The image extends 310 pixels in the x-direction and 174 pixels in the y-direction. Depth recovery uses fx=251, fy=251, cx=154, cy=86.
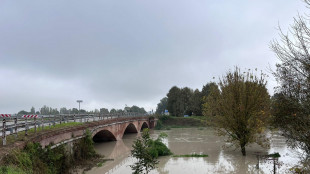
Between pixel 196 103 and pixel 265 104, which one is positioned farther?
pixel 196 103

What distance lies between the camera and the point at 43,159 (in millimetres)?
11812

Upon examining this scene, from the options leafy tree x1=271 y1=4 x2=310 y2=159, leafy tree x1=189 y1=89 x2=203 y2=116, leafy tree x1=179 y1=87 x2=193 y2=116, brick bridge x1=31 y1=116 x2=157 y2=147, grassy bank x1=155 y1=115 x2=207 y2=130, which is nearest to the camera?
leafy tree x1=271 y1=4 x2=310 y2=159

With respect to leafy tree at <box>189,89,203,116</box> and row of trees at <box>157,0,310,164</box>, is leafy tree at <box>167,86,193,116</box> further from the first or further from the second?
row of trees at <box>157,0,310,164</box>

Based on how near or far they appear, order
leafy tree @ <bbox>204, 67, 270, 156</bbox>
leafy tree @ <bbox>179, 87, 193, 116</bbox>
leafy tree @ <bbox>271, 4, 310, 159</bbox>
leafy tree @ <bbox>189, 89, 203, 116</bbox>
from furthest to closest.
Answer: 1. leafy tree @ <bbox>179, 87, 193, 116</bbox>
2. leafy tree @ <bbox>189, 89, 203, 116</bbox>
3. leafy tree @ <bbox>204, 67, 270, 156</bbox>
4. leafy tree @ <bbox>271, 4, 310, 159</bbox>

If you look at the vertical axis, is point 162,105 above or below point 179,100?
below

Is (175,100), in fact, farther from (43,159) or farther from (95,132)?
(43,159)

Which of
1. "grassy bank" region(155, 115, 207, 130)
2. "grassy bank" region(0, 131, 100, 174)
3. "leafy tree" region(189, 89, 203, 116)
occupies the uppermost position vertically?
"leafy tree" region(189, 89, 203, 116)

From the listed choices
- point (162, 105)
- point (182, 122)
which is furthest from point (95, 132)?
point (162, 105)

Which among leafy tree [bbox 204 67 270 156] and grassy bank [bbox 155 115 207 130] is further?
grassy bank [bbox 155 115 207 130]

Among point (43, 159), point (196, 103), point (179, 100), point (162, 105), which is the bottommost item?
point (43, 159)

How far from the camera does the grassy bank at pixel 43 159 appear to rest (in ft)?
29.6

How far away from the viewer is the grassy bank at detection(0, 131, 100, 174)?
9.02 metres

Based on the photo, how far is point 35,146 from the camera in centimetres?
1149

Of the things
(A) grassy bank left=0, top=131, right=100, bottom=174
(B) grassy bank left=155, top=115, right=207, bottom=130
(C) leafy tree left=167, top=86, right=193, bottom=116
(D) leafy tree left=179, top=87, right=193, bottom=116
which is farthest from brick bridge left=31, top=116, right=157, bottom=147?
(D) leafy tree left=179, top=87, right=193, bottom=116
